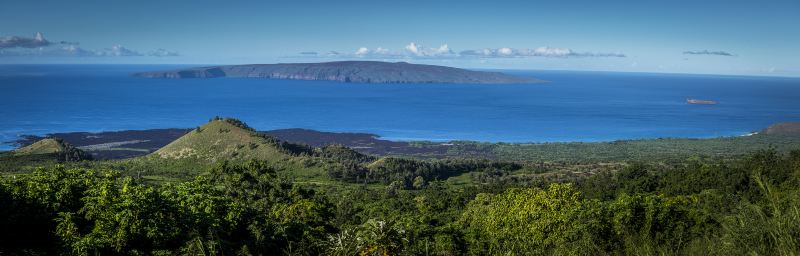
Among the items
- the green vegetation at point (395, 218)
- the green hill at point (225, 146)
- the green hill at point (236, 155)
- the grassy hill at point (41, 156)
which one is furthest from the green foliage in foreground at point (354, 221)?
the grassy hill at point (41, 156)

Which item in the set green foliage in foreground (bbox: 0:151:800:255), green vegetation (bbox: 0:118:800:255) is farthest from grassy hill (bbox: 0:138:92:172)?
green foliage in foreground (bbox: 0:151:800:255)

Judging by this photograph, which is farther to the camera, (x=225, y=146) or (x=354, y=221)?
(x=225, y=146)

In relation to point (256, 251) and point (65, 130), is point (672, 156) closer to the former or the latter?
point (256, 251)

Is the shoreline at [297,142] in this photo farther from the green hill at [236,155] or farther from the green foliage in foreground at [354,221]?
the green foliage in foreground at [354,221]

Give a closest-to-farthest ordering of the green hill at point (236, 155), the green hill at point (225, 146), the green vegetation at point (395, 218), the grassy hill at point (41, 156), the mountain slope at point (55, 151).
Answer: the green vegetation at point (395, 218) → the grassy hill at point (41, 156) → the green hill at point (236, 155) → the mountain slope at point (55, 151) → the green hill at point (225, 146)

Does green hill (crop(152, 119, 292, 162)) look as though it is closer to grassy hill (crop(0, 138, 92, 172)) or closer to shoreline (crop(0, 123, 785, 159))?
grassy hill (crop(0, 138, 92, 172))

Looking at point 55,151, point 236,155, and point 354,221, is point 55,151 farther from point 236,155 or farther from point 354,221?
point 354,221

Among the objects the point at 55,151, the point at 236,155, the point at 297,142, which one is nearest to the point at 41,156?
the point at 55,151

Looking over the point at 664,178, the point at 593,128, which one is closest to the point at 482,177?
the point at 664,178
